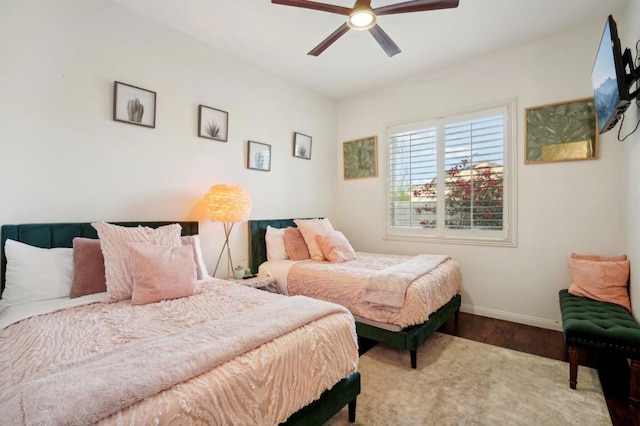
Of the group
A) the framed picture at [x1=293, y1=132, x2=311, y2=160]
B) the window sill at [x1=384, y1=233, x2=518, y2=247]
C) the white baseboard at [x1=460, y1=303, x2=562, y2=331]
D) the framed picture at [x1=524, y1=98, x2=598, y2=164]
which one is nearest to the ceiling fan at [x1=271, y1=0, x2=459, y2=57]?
the framed picture at [x1=524, y1=98, x2=598, y2=164]

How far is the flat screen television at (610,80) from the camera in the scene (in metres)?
1.75

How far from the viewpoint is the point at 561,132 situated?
120 inches

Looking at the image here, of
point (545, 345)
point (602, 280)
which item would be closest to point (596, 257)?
point (602, 280)

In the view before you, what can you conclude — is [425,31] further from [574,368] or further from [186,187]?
[574,368]

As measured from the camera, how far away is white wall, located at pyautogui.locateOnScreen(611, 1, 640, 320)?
2.25 m

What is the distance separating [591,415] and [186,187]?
344 centimetres

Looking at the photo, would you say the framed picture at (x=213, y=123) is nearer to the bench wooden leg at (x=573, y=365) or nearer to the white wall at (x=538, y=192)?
the white wall at (x=538, y=192)

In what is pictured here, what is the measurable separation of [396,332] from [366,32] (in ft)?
8.99

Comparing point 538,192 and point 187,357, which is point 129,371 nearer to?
point 187,357

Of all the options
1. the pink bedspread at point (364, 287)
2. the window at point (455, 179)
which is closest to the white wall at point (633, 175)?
the window at point (455, 179)

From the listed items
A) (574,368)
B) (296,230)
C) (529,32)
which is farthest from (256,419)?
(529,32)

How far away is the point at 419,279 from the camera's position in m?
2.49

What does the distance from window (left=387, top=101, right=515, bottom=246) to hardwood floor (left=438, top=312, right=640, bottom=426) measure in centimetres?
89

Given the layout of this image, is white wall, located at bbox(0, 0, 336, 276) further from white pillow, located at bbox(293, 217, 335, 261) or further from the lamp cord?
white pillow, located at bbox(293, 217, 335, 261)
